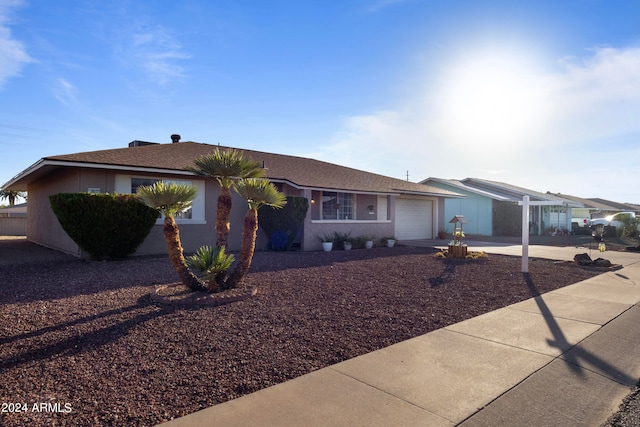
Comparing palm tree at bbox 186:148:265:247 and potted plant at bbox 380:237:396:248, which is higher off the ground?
palm tree at bbox 186:148:265:247

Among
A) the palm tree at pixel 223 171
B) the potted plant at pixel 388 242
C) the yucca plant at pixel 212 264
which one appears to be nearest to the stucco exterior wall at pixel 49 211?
the palm tree at pixel 223 171

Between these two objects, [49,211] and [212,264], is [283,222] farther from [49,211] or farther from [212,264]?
[49,211]

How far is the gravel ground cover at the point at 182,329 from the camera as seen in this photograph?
3.37 meters

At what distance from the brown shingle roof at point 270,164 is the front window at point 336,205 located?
87cm

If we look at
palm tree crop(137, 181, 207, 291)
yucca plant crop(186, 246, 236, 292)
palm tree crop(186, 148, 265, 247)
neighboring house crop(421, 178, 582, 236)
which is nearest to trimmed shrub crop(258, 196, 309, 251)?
palm tree crop(186, 148, 265, 247)

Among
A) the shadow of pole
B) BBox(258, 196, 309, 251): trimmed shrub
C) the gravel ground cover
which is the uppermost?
BBox(258, 196, 309, 251): trimmed shrub

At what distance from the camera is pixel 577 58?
38.0 ft

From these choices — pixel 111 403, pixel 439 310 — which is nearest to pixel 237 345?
pixel 111 403

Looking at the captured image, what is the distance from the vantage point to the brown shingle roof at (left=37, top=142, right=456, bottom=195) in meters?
12.4

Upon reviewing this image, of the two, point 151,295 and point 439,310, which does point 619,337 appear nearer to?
point 439,310

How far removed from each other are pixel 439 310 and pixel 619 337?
8.03 ft

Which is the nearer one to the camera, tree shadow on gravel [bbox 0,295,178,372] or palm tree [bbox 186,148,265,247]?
tree shadow on gravel [bbox 0,295,178,372]

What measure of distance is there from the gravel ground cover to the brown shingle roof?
12.4ft

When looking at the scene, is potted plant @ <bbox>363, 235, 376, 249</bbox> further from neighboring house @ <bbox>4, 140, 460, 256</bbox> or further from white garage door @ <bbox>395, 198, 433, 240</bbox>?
white garage door @ <bbox>395, 198, 433, 240</bbox>
